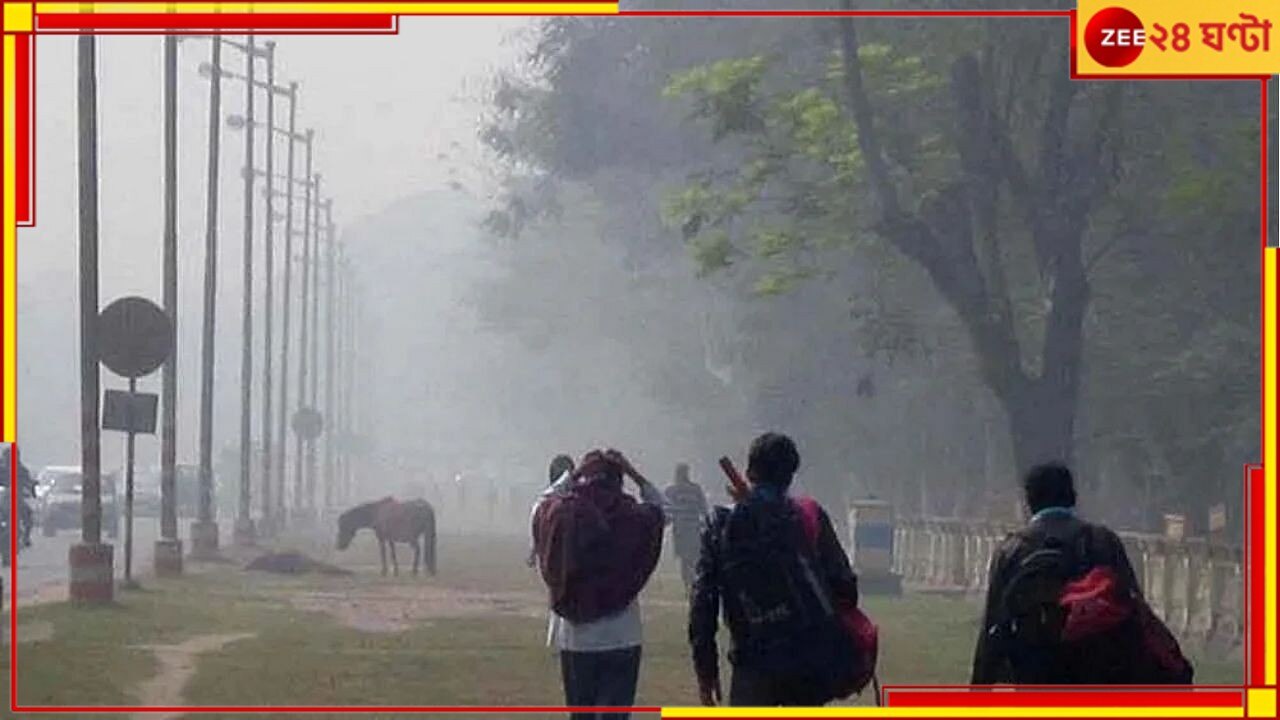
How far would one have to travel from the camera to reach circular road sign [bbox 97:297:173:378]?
2936 centimetres

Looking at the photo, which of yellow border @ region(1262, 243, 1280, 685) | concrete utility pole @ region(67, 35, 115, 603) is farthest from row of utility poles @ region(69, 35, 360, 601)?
yellow border @ region(1262, 243, 1280, 685)

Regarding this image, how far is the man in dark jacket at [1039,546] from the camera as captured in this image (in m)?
11.9

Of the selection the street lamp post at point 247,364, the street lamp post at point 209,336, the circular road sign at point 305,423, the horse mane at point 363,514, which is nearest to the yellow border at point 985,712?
the horse mane at point 363,514

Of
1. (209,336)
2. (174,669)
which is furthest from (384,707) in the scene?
(209,336)

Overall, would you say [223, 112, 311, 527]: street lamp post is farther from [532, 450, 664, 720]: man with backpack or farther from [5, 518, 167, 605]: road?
[532, 450, 664, 720]: man with backpack

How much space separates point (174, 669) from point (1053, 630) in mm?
13532

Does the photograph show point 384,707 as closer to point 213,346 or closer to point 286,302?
point 213,346

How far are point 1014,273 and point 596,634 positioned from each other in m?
23.9

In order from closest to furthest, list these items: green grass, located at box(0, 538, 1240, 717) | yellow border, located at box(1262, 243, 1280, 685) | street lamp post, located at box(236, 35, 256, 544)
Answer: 1. yellow border, located at box(1262, 243, 1280, 685)
2. green grass, located at box(0, 538, 1240, 717)
3. street lamp post, located at box(236, 35, 256, 544)

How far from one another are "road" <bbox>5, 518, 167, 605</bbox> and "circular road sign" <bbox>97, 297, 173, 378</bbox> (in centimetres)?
470

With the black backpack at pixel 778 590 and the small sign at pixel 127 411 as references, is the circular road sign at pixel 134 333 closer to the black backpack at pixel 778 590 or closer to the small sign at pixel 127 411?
the small sign at pixel 127 411

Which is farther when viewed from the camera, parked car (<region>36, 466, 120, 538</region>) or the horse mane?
parked car (<region>36, 466, 120, 538</region>)

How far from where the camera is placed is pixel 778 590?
39.3 ft

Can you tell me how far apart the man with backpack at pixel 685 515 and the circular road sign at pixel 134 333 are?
5473mm
